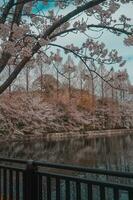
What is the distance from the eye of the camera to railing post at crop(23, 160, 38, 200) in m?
4.97

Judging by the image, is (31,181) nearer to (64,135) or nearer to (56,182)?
(56,182)

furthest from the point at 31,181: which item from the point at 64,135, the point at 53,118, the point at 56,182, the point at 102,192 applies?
the point at 64,135

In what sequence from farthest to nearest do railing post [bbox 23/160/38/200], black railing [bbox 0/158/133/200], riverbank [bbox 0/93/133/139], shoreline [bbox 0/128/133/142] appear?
riverbank [bbox 0/93/133/139], shoreline [bbox 0/128/133/142], railing post [bbox 23/160/38/200], black railing [bbox 0/158/133/200]

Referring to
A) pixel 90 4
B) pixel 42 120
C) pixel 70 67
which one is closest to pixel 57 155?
pixel 42 120

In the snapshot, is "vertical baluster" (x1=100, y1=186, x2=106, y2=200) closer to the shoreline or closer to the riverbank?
the riverbank

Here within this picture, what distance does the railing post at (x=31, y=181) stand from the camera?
16.3 ft

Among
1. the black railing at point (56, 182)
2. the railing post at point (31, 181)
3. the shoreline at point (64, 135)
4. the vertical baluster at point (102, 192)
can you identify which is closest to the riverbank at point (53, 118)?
the shoreline at point (64, 135)

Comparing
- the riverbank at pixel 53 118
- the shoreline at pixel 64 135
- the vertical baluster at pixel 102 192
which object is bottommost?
the vertical baluster at pixel 102 192

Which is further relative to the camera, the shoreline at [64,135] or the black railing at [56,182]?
the shoreline at [64,135]

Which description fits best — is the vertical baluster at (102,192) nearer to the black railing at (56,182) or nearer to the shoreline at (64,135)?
the black railing at (56,182)

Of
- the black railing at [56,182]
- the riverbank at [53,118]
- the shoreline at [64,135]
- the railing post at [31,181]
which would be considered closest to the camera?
the black railing at [56,182]

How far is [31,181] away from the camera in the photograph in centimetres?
501

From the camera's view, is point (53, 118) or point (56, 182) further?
point (53, 118)

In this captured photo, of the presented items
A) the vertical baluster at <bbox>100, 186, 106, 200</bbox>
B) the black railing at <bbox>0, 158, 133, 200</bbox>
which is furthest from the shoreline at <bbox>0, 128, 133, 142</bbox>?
the vertical baluster at <bbox>100, 186, 106, 200</bbox>
